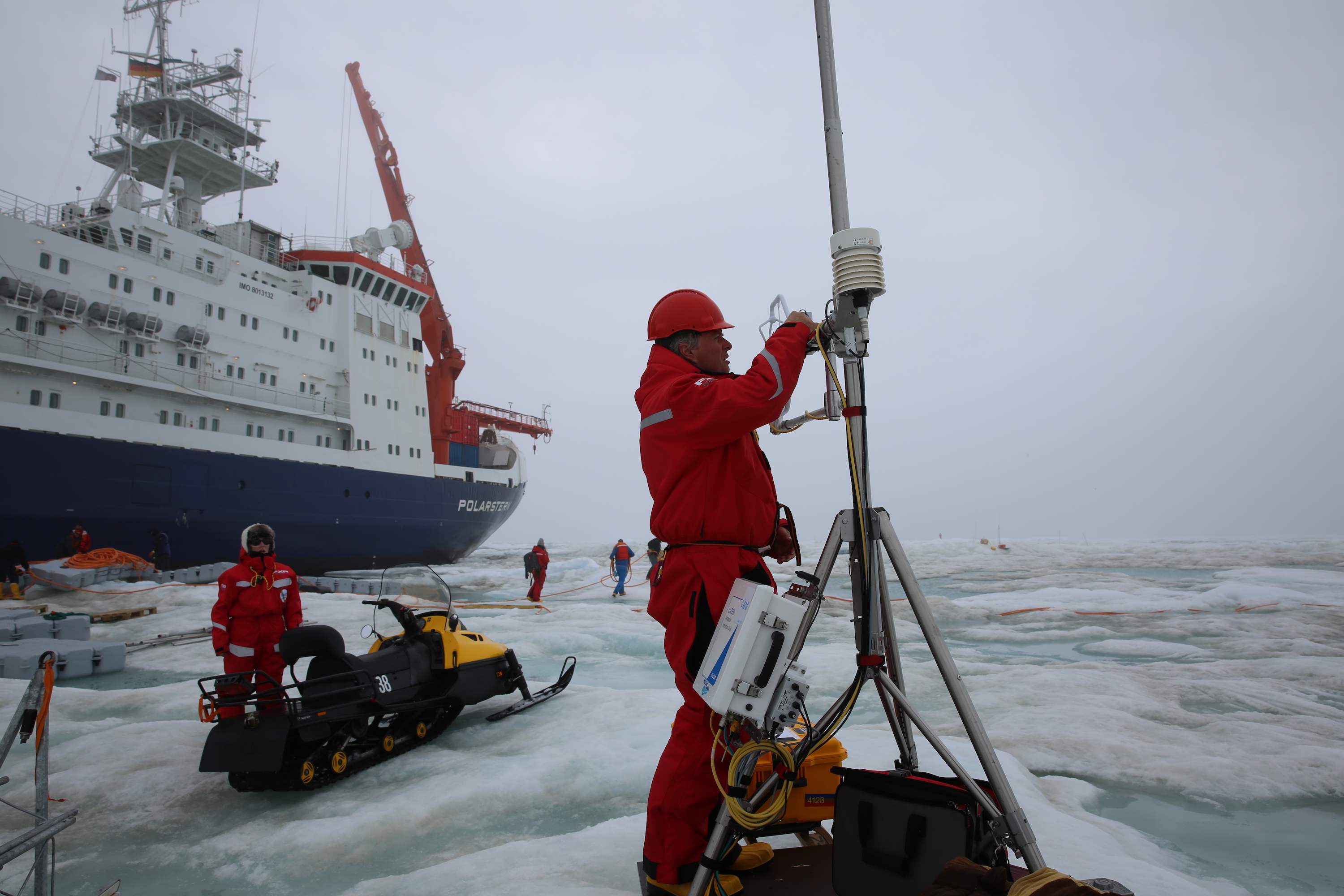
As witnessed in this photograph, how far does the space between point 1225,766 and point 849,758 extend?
162 cm

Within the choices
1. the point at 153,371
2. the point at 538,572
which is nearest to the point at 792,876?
the point at 538,572

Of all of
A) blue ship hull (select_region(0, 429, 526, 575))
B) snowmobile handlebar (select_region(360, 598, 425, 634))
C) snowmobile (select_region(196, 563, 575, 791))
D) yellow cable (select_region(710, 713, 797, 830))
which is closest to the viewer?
yellow cable (select_region(710, 713, 797, 830))

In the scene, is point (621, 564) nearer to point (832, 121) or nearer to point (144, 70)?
point (832, 121)

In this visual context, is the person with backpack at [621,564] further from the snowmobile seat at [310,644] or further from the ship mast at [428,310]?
the ship mast at [428,310]

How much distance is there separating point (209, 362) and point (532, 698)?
1547cm

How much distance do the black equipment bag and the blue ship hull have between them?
54.5 feet

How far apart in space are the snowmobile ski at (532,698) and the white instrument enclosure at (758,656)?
9.55 ft

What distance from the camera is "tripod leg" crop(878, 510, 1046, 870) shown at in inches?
53.8

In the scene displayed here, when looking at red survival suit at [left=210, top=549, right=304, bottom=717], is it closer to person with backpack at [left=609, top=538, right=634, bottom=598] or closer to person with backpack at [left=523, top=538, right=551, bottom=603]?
person with backpack at [left=523, top=538, right=551, bottom=603]

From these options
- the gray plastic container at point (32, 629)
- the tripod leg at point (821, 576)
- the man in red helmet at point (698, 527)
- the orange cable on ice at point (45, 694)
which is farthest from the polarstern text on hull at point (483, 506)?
the tripod leg at point (821, 576)

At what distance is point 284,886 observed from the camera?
214 centimetres

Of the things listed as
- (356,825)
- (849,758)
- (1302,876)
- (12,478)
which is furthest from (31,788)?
(12,478)

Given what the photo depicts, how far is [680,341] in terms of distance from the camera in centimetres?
198

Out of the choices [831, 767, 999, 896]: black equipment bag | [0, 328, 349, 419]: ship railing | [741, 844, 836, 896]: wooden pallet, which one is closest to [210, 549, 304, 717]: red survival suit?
[741, 844, 836, 896]: wooden pallet
